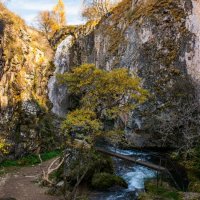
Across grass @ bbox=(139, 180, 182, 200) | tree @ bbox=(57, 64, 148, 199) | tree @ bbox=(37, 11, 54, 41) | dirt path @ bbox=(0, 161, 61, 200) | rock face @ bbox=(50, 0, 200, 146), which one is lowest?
dirt path @ bbox=(0, 161, 61, 200)

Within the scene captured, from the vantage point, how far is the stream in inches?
738

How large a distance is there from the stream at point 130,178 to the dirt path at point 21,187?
2964 millimetres

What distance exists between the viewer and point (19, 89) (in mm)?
29984

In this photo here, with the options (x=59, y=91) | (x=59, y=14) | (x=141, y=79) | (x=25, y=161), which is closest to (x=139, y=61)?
(x=141, y=79)

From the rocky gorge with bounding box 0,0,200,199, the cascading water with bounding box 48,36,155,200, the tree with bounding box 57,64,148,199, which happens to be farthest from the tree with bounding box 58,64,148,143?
the rocky gorge with bounding box 0,0,200,199

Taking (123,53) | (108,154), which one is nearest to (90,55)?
(123,53)

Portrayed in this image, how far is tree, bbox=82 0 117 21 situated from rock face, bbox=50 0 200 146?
17.6 metres

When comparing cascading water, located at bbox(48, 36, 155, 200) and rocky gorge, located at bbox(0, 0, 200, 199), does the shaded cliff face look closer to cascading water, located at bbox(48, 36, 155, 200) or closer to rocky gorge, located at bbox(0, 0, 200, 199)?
rocky gorge, located at bbox(0, 0, 200, 199)

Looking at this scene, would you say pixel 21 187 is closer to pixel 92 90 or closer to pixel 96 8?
pixel 92 90

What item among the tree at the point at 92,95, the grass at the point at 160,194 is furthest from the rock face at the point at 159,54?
the grass at the point at 160,194

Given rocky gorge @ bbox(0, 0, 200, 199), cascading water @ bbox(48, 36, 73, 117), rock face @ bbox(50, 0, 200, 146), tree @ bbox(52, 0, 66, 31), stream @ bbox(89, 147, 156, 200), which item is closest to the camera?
stream @ bbox(89, 147, 156, 200)

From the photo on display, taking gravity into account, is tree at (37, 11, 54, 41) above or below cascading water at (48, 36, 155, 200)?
above

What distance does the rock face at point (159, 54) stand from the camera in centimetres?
2747

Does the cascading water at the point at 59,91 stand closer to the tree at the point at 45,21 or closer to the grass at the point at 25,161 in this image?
the grass at the point at 25,161
